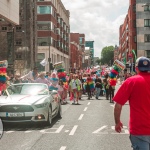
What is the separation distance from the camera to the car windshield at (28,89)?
11.9m

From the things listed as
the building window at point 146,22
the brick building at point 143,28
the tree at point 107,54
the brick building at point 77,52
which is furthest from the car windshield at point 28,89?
the tree at point 107,54

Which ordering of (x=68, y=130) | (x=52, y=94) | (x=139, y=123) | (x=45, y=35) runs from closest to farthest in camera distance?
(x=139, y=123), (x=68, y=130), (x=52, y=94), (x=45, y=35)

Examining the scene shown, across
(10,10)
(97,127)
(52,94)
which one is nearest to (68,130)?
(97,127)

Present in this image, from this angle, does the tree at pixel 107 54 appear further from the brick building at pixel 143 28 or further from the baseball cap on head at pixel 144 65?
the baseball cap on head at pixel 144 65

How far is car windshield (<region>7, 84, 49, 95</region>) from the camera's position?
11.9 m

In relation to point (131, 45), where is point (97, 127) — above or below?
below

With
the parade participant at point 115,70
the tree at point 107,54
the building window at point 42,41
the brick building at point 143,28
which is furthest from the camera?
the tree at point 107,54

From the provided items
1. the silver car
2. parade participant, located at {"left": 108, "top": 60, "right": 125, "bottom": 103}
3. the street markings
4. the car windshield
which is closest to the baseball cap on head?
the street markings

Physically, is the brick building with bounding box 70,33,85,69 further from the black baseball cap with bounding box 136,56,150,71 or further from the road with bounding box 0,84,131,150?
the black baseball cap with bounding box 136,56,150,71

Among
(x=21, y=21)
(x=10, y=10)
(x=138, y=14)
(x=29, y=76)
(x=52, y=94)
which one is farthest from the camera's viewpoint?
(x=138, y=14)

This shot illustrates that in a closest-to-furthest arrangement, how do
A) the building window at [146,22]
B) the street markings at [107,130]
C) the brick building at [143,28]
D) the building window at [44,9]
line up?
the street markings at [107,130], the building window at [44,9], the brick building at [143,28], the building window at [146,22]

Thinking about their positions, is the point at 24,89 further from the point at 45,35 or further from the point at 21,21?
the point at 45,35

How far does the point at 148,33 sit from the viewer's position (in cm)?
6712

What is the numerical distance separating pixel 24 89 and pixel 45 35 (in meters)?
50.5
